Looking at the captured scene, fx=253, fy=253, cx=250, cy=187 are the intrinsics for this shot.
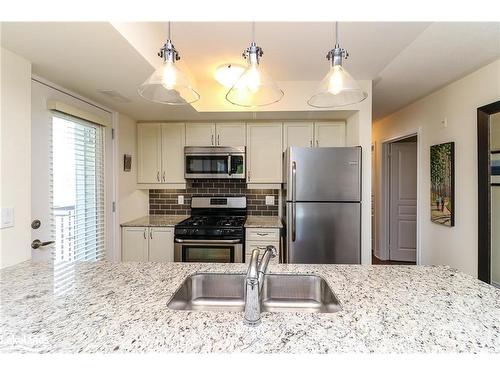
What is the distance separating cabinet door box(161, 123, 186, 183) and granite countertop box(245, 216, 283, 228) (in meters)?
1.02

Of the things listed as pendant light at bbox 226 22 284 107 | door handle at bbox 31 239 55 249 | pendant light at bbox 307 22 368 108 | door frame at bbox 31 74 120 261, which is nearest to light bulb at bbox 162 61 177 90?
pendant light at bbox 226 22 284 107

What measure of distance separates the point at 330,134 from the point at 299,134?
0.37 m

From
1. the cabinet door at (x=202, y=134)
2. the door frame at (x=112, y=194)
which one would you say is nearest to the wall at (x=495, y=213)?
the cabinet door at (x=202, y=134)

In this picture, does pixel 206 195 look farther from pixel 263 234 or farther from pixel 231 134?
pixel 263 234

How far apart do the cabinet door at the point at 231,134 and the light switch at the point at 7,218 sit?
6.87ft

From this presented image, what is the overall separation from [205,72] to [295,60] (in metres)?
0.86

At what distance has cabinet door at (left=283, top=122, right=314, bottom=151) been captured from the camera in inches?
122

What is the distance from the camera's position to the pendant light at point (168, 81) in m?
1.21

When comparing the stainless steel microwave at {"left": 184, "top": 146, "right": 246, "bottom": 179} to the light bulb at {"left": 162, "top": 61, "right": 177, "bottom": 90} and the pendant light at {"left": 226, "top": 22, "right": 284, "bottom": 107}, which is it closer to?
the pendant light at {"left": 226, "top": 22, "right": 284, "bottom": 107}

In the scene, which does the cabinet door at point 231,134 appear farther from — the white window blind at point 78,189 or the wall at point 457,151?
the wall at point 457,151

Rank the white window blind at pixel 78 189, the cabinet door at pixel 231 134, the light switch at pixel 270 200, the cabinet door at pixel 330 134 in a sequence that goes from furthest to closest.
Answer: the light switch at pixel 270 200
the cabinet door at pixel 231 134
the cabinet door at pixel 330 134
the white window blind at pixel 78 189

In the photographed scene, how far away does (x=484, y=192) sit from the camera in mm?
2109

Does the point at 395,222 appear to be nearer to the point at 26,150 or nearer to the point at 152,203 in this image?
the point at 152,203

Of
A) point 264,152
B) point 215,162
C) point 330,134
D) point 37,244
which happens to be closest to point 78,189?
point 37,244
